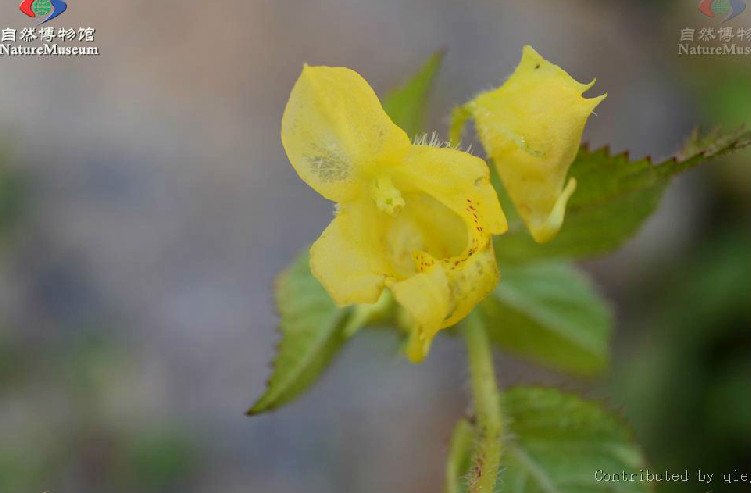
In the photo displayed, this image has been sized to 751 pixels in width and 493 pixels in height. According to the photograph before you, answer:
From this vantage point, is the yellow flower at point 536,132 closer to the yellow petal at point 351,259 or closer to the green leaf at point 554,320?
the yellow petal at point 351,259

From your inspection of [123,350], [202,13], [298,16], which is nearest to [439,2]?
[298,16]

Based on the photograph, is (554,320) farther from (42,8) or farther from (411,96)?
(42,8)

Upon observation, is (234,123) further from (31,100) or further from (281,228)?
(31,100)

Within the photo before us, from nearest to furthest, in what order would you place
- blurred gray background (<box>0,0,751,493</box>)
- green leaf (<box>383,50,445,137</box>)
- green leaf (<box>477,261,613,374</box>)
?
green leaf (<box>383,50,445,137</box>)
green leaf (<box>477,261,613,374</box>)
blurred gray background (<box>0,0,751,493</box>)

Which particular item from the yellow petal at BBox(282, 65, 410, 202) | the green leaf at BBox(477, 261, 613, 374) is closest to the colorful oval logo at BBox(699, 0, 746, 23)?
the green leaf at BBox(477, 261, 613, 374)

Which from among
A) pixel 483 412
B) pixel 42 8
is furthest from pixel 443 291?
pixel 42 8

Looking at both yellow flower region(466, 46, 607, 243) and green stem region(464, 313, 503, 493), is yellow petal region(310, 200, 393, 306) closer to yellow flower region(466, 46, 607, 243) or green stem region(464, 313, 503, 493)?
yellow flower region(466, 46, 607, 243)
